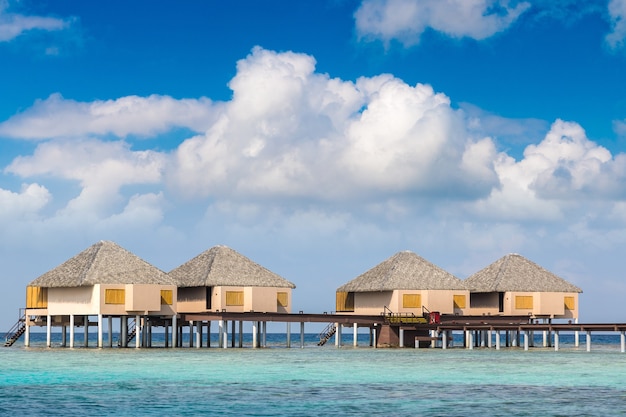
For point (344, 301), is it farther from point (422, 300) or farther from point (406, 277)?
point (422, 300)

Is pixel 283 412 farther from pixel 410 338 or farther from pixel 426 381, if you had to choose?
pixel 410 338

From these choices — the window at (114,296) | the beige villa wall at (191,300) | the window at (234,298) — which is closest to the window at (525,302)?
the window at (234,298)

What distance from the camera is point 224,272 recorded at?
72500 millimetres

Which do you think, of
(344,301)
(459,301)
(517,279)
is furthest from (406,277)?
(517,279)

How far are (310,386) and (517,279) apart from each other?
4331 cm

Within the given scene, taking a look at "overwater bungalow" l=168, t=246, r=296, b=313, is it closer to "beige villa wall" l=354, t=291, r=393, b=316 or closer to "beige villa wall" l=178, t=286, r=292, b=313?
"beige villa wall" l=178, t=286, r=292, b=313

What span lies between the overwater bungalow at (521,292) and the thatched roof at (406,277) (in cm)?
331

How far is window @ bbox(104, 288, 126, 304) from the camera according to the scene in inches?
2601

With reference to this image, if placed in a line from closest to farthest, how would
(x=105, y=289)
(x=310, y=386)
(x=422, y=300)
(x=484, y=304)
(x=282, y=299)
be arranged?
(x=310, y=386)
(x=105, y=289)
(x=282, y=299)
(x=422, y=300)
(x=484, y=304)

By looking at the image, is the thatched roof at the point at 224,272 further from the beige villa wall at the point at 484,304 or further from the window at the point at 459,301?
the beige villa wall at the point at 484,304

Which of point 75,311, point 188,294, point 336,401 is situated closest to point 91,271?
point 75,311

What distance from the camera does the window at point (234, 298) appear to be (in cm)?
7150

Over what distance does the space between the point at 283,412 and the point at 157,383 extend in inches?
383

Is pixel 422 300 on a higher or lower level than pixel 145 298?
lower
